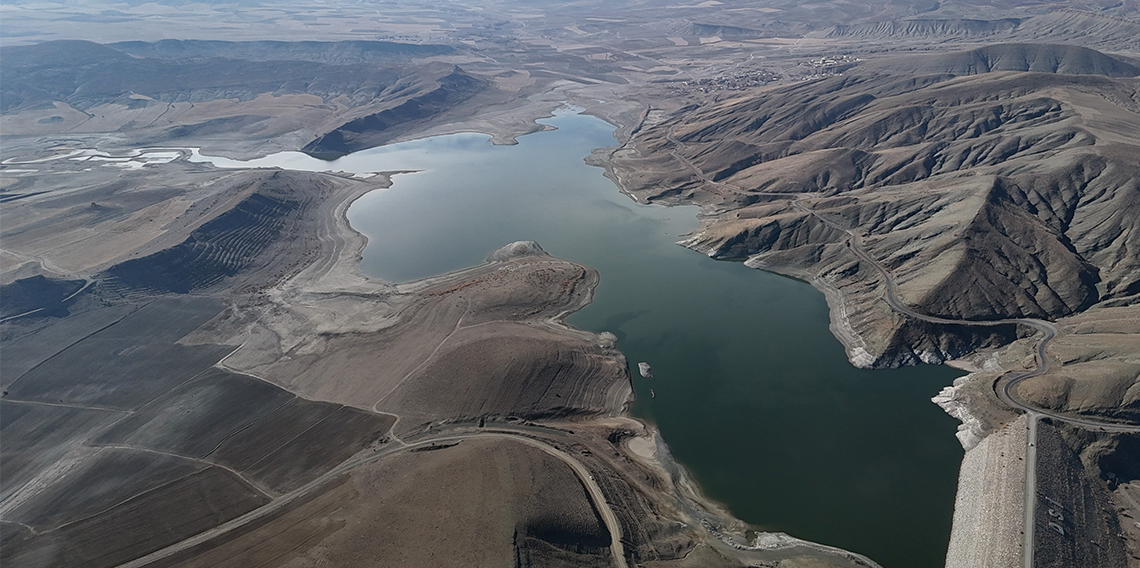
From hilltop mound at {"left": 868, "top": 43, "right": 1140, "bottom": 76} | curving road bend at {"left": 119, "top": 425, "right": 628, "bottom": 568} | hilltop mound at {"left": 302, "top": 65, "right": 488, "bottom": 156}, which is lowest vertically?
curving road bend at {"left": 119, "top": 425, "right": 628, "bottom": 568}

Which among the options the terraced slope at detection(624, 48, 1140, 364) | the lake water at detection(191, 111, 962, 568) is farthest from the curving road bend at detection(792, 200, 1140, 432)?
the lake water at detection(191, 111, 962, 568)

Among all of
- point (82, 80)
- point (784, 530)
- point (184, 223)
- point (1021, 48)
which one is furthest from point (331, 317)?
point (1021, 48)

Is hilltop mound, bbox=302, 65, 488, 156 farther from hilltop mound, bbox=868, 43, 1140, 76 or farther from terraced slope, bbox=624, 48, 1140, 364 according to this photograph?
hilltop mound, bbox=868, 43, 1140, 76

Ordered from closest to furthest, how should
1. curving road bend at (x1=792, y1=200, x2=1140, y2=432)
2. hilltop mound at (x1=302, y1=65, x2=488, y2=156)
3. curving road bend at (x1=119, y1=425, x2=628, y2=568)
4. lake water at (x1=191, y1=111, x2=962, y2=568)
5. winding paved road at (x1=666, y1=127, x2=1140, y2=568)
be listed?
curving road bend at (x1=119, y1=425, x2=628, y2=568)
winding paved road at (x1=666, y1=127, x2=1140, y2=568)
lake water at (x1=191, y1=111, x2=962, y2=568)
curving road bend at (x1=792, y1=200, x2=1140, y2=432)
hilltop mound at (x1=302, y1=65, x2=488, y2=156)

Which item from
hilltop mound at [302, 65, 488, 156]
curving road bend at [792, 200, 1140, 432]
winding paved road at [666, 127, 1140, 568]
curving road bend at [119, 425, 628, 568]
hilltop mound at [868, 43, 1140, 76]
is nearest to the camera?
curving road bend at [119, 425, 628, 568]

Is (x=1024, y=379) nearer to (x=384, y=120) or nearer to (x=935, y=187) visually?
(x=935, y=187)

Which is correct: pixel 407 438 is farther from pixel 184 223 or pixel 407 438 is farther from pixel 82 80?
pixel 82 80

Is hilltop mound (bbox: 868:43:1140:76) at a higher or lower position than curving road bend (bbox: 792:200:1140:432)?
higher
